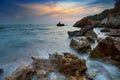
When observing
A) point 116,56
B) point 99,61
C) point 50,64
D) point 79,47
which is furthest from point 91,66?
point 79,47

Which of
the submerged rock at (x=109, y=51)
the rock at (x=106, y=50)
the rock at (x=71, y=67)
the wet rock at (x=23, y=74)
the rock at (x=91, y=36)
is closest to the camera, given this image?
the wet rock at (x=23, y=74)

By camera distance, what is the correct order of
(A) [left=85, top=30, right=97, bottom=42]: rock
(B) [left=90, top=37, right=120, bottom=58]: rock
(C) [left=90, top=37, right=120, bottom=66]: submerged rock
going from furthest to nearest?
(A) [left=85, top=30, right=97, bottom=42]: rock < (B) [left=90, top=37, right=120, bottom=58]: rock < (C) [left=90, top=37, right=120, bottom=66]: submerged rock

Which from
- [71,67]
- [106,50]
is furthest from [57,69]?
[106,50]

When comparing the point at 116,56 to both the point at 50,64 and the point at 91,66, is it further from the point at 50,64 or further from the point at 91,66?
the point at 50,64

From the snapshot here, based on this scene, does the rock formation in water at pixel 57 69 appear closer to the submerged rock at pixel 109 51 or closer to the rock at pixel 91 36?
the submerged rock at pixel 109 51

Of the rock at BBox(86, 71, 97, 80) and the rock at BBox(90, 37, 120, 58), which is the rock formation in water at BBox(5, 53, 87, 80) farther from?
the rock at BBox(90, 37, 120, 58)

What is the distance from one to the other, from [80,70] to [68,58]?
1.19m

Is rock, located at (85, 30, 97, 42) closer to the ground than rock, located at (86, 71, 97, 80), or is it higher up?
higher up

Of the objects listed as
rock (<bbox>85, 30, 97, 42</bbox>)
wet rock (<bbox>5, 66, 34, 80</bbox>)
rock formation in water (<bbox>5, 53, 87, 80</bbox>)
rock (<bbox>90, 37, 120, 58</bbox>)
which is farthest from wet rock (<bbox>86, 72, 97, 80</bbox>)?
rock (<bbox>85, 30, 97, 42</bbox>)

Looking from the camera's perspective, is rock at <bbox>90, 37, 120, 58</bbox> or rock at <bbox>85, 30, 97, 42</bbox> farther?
rock at <bbox>85, 30, 97, 42</bbox>

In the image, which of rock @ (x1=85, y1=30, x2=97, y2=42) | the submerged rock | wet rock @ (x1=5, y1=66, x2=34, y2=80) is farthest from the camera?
rock @ (x1=85, y1=30, x2=97, y2=42)

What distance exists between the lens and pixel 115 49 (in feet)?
32.6

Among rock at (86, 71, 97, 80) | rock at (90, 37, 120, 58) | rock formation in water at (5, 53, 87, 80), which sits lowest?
rock at (86, 71, 97, 80)

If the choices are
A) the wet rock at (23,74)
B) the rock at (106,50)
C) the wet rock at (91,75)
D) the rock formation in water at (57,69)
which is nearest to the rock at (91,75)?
the wet rock at (91,75)
